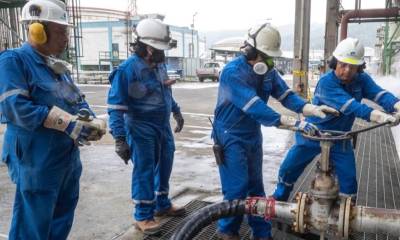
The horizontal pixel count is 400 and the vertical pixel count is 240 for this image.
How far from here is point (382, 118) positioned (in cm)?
317

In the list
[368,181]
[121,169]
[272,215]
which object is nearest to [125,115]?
[272,215]

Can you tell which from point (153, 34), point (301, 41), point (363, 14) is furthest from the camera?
point (363, 14)

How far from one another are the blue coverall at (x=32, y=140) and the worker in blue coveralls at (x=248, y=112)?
46.1 inches

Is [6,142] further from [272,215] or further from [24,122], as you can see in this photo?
[272,215]

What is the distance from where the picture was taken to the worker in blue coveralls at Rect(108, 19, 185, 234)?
137 inches

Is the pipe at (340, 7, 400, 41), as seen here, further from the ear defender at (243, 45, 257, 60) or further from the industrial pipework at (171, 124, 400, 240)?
the industrial pipework at (171, 124, 400, 240)

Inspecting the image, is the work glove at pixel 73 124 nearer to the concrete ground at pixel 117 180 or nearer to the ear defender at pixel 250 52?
the ear defender at pixel 250 52

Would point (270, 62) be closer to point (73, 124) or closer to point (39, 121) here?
point (73, 124)

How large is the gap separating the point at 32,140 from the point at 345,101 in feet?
7.89

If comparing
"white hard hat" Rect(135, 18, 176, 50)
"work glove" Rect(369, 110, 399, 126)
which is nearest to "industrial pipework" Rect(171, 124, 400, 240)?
"work glove" Rect(369, 110, 399, 126)

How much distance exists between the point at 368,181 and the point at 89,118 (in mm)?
3820

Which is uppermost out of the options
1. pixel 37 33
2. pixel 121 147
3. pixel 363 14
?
pixel 363 14

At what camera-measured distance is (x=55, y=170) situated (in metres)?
2.56

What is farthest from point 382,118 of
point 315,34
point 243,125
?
point 315,34
